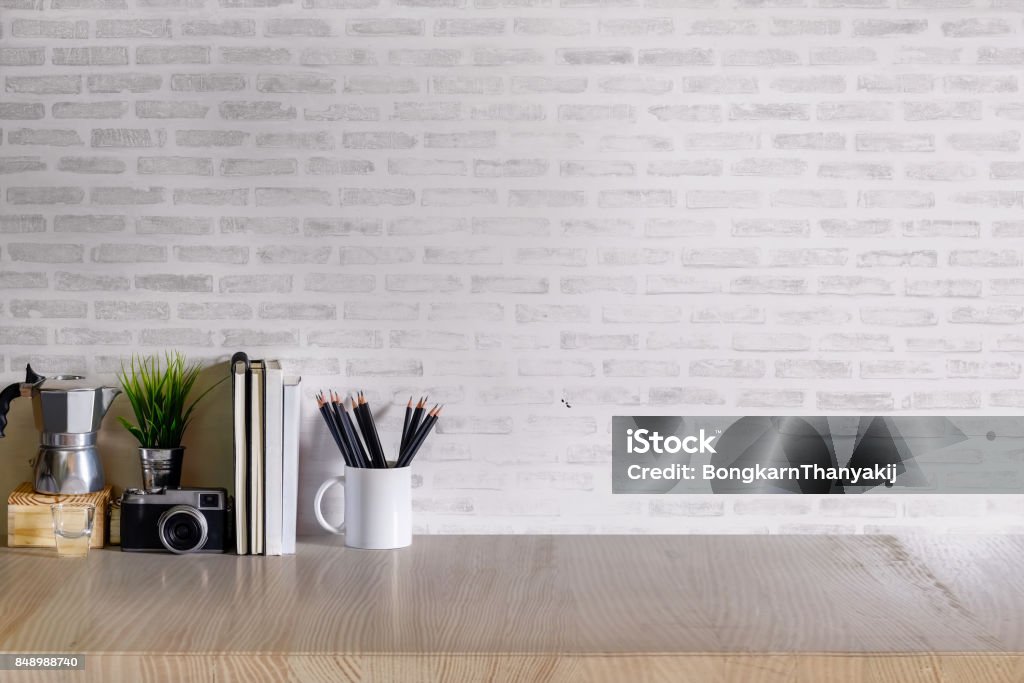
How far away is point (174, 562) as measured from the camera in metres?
1.70

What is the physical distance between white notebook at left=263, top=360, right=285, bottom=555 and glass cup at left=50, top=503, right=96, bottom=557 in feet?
1.06

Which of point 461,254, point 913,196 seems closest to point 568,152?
point 461,254

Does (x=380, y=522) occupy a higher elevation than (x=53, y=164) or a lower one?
lower

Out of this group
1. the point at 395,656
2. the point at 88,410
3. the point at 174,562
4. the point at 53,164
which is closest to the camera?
the point at 395,656

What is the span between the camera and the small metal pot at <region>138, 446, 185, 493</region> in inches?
71.6

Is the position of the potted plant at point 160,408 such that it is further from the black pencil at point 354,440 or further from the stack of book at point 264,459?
the black pencil at point 354,440

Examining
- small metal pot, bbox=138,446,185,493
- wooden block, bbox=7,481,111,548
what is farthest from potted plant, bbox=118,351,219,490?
wooden block, bbox=7,481,111,548

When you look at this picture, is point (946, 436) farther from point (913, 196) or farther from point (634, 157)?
point (634, 157)

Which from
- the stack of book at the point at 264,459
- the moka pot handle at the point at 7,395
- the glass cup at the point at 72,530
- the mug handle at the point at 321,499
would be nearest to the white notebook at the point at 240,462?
the stack of book at the point at 264,459

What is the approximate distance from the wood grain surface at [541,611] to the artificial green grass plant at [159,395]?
0.79ft

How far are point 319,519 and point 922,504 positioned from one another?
1.26 meters

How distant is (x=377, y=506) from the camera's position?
1769mm

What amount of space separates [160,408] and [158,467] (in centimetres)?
12

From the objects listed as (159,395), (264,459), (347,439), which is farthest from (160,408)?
(347,439)
